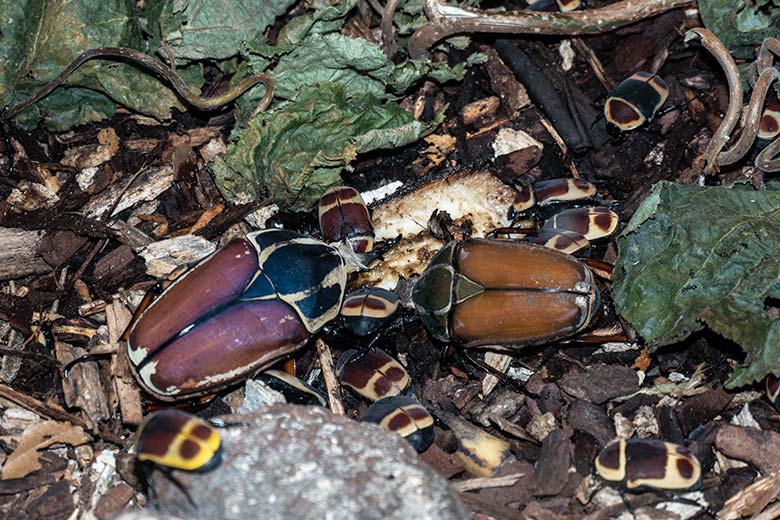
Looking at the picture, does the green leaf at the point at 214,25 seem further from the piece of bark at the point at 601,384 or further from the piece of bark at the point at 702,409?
the piece of bark at the point at 702,409

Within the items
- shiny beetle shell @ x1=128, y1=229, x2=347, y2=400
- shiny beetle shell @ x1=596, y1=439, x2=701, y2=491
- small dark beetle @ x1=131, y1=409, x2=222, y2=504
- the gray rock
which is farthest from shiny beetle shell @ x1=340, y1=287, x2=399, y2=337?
shiny beetle shell @ x1=596, y1=439, x2=701, y2=491

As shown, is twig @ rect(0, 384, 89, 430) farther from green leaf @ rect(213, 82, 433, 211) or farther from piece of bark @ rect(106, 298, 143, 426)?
green leaf @ rect(213, 82, 433, 211)

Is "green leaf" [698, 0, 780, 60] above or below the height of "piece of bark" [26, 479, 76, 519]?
above

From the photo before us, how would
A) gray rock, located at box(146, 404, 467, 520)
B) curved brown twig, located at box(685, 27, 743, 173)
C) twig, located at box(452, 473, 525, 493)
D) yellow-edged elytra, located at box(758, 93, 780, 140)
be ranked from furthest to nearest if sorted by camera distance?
1. yellow-edged elytra, located at box(758, 93, 780, 140)
2. curved brown twig, located at box(685, 27, 743, 173)
3. twig, located at box(452, 473, 525, 493)
4. gray rock, located at box(146, 404, 467, 520)

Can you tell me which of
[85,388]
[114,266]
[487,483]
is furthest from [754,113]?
[85,388]

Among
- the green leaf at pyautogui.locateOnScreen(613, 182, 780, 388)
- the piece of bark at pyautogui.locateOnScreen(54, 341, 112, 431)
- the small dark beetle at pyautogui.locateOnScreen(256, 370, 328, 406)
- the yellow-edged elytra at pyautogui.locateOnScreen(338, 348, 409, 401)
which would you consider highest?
the green leaf at pyautogui.locateOnScreen(613, 182, 780, 388)

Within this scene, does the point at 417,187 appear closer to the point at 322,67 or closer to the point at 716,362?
the point at 322,67

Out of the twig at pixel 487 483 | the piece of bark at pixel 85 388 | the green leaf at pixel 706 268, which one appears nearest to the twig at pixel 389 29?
the green leaf at pixel 706 268

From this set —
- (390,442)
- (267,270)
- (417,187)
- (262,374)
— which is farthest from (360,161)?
(390,442)

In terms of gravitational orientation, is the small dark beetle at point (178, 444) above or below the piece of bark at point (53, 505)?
above
